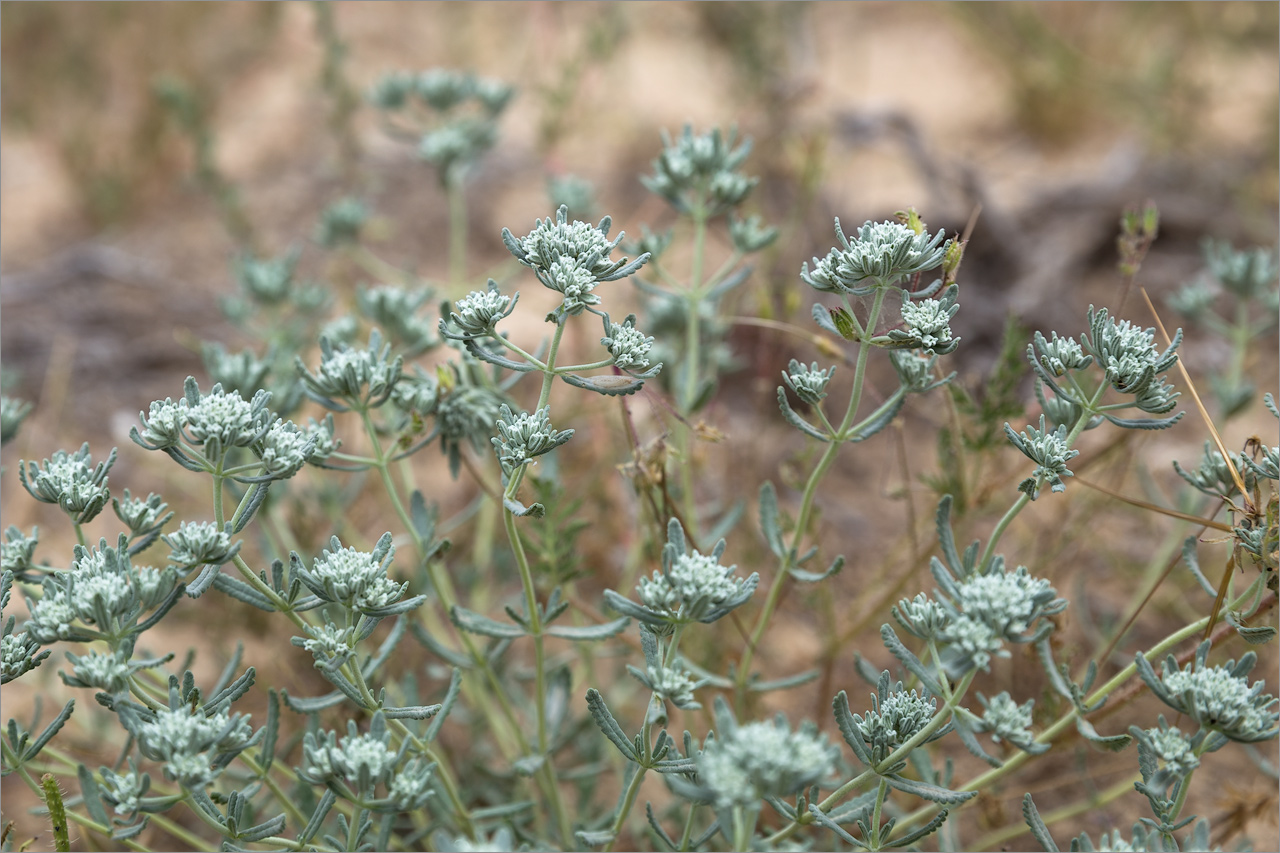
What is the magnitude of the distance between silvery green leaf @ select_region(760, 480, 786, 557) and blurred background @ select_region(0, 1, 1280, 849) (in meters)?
0.58

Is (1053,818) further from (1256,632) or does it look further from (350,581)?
(350,581)

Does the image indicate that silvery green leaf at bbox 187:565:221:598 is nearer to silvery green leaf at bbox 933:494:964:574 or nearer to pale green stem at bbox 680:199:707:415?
pale green stem at bbox 680:199:707:415

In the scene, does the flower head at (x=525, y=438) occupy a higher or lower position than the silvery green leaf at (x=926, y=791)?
higher

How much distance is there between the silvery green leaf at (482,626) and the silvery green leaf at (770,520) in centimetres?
53

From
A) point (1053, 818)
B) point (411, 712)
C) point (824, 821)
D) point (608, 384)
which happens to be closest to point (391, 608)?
point (411, 712)

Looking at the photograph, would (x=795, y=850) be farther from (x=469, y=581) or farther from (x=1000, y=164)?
(x=1000, y=164)

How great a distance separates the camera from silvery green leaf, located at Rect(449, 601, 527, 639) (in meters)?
1.93

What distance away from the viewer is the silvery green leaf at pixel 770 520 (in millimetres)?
2020

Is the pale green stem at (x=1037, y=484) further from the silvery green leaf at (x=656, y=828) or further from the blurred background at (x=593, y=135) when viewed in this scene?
the blurred background at (x=593, y=135)

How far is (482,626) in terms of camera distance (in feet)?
6.39

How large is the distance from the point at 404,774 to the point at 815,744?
680mm

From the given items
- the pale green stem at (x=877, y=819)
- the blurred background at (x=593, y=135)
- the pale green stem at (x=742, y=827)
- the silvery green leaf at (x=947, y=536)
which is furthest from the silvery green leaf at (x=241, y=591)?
the blurred background at (x=593, y=135)

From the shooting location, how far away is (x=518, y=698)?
240cm

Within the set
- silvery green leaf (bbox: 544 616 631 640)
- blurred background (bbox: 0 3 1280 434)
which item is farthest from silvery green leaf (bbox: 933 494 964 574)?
blurred background (bbox: 0 3 1280 434)
